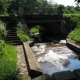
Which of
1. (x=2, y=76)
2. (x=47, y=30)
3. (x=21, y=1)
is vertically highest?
(x=21, y=1)

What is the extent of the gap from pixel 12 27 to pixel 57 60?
7.59 metres

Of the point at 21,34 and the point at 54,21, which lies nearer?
the point at 21,34

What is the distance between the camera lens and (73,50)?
12945 millimetres

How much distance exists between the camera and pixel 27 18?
1975cm

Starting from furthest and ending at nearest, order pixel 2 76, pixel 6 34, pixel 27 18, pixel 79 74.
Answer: pixel 27 18, pixel 6 34, pixel 2 76, pixel 79 74

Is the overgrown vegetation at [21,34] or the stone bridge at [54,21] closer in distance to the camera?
the overgrown vegetation at [21,34]

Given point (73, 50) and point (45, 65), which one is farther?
point (73, 50)

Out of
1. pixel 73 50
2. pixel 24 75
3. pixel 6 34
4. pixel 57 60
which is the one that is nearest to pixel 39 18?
pixel 6 34

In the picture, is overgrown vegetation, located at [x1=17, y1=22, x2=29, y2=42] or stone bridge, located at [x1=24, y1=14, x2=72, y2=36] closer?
overgrown vegetation, located at [x1=17, y1=22, x2=29, y2=42]

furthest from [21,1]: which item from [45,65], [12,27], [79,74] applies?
[79,74]

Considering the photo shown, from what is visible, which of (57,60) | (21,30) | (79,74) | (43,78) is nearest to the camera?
(79,74)

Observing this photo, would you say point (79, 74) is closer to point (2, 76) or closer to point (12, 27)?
point (2, 76)

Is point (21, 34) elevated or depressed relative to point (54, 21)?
depressed

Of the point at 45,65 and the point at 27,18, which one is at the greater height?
the point at 27,18
